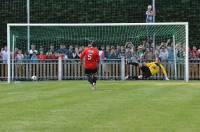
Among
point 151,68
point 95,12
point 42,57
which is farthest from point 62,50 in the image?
point 95,12

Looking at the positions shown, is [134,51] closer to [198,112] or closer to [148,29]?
[148,29]

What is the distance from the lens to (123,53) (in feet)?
111

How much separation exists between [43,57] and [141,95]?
45.4 feet

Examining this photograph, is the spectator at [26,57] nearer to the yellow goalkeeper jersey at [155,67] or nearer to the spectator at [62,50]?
the spectator at [62,50]

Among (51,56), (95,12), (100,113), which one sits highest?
(95,12)

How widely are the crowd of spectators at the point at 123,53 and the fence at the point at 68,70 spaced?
312 mm

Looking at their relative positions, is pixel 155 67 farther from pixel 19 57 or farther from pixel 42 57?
pixel 19 57

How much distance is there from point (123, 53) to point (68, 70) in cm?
313

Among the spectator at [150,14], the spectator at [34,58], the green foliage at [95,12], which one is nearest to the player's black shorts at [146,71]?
the spectator at [150,14]

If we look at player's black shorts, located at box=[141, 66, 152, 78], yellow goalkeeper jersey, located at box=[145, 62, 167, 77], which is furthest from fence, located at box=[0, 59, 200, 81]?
player's black shorts, located at box=[141, 66, 152, 78]

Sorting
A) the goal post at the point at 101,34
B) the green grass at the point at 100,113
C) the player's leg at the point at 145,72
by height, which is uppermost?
the goal post at the point at 101,34

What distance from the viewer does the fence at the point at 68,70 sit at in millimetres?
32719

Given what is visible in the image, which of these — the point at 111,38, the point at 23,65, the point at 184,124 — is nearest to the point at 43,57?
the point at 23,65

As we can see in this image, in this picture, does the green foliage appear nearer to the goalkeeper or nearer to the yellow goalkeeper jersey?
the goalkeeper
